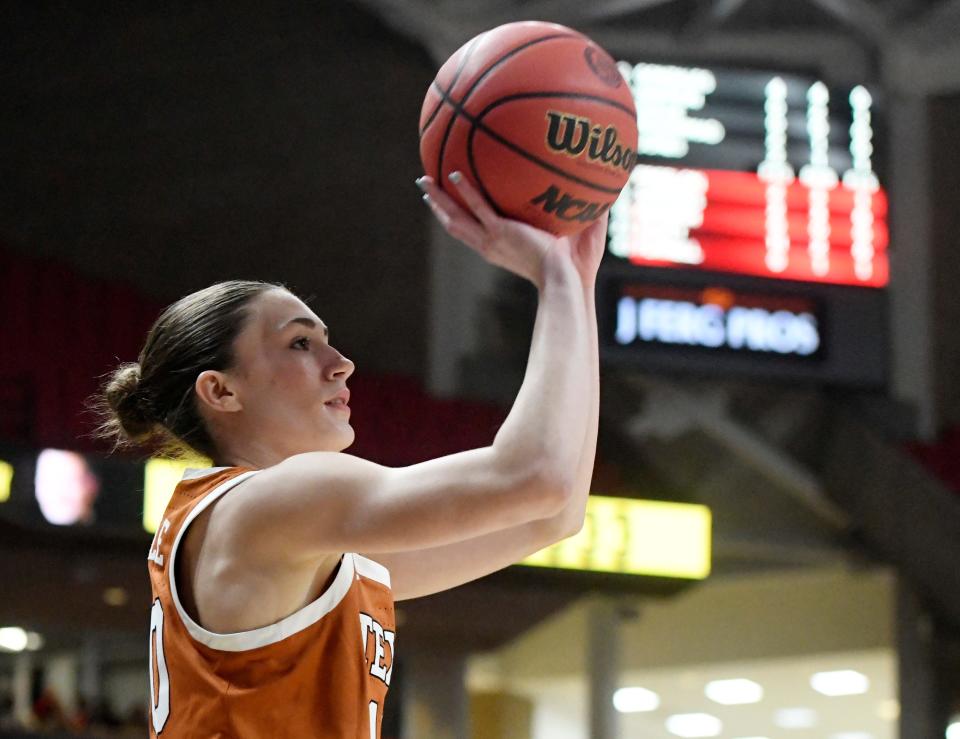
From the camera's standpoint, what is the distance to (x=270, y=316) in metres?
1.68

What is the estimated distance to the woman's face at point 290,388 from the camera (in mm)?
1635

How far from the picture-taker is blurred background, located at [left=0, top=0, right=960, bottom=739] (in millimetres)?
7309

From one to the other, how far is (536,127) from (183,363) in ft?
1.82

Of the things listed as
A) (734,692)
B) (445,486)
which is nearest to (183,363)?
(445,486)

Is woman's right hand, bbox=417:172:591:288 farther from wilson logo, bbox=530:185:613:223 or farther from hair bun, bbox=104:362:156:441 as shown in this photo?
hair bun, bbox=104:362:156:441

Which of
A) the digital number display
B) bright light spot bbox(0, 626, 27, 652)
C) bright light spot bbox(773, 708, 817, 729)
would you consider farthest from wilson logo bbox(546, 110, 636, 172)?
bright light spot bbox(773, 708, 817, 729)

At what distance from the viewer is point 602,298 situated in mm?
7082

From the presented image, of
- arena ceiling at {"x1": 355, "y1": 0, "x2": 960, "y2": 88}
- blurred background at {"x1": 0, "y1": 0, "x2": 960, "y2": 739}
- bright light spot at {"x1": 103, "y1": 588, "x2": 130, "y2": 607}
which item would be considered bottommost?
bright light spot at {"x1": 103, "y1": 588, "x2": 130, "y2": 607}

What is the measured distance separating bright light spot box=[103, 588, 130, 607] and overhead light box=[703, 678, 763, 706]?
4330mm

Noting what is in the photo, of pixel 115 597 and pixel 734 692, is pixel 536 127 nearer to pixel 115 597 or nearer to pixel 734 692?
pixel 115 597

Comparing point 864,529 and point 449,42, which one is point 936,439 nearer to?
point 864,529

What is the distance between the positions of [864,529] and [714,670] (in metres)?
2.16

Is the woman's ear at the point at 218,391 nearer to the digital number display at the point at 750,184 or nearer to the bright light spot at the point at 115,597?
the digital number display at the point at 750,184

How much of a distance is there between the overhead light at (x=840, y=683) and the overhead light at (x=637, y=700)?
4.25 ft
